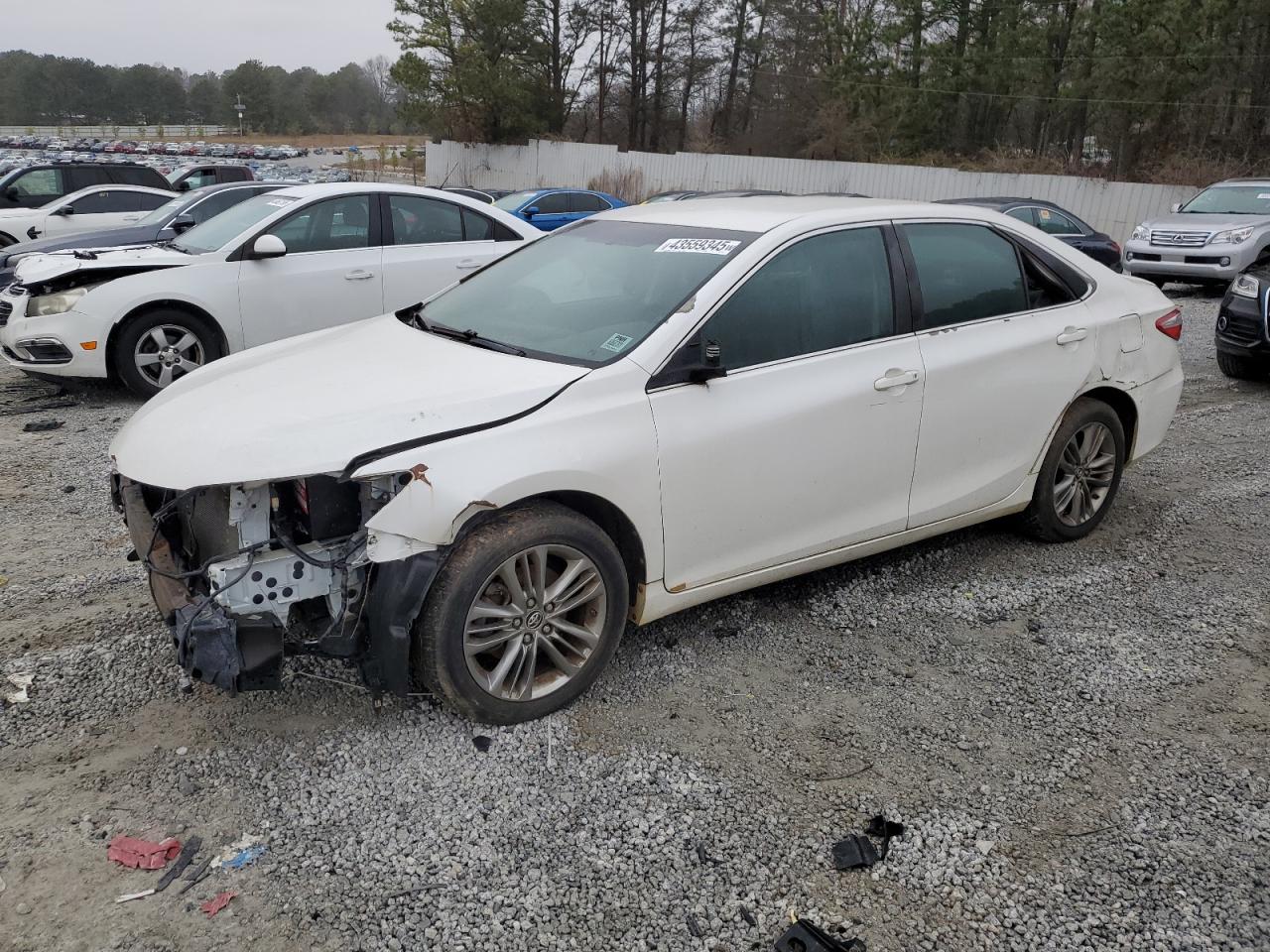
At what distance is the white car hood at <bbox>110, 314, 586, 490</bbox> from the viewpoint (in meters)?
3.09

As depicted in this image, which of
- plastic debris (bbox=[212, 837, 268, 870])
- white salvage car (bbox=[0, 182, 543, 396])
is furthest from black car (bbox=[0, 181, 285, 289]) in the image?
plastic debris (bbox=[212, 837, 268, 870])

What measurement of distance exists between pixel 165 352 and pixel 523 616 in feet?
18.8

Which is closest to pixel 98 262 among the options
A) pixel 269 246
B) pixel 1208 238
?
pixel 269 246

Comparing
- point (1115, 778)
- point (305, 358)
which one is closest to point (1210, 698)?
point (1115, 778)

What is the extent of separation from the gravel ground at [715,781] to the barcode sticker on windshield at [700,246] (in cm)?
155

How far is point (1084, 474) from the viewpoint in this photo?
200 inches

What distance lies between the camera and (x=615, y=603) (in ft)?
11.6

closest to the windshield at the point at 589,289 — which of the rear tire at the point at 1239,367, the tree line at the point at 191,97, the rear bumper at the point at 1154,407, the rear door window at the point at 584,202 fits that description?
the rear bumper at the point at 1154,407

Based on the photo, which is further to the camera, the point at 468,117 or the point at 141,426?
the point at 468,117

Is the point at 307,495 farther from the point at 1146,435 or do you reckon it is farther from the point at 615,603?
the point at 1146,435

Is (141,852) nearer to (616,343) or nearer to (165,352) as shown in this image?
(616,343)

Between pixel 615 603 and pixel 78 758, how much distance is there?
1812 millimetres

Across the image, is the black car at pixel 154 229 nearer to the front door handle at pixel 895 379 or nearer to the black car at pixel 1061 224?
the front door handle at pixel 895 379

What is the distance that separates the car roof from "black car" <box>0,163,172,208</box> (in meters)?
14.1
